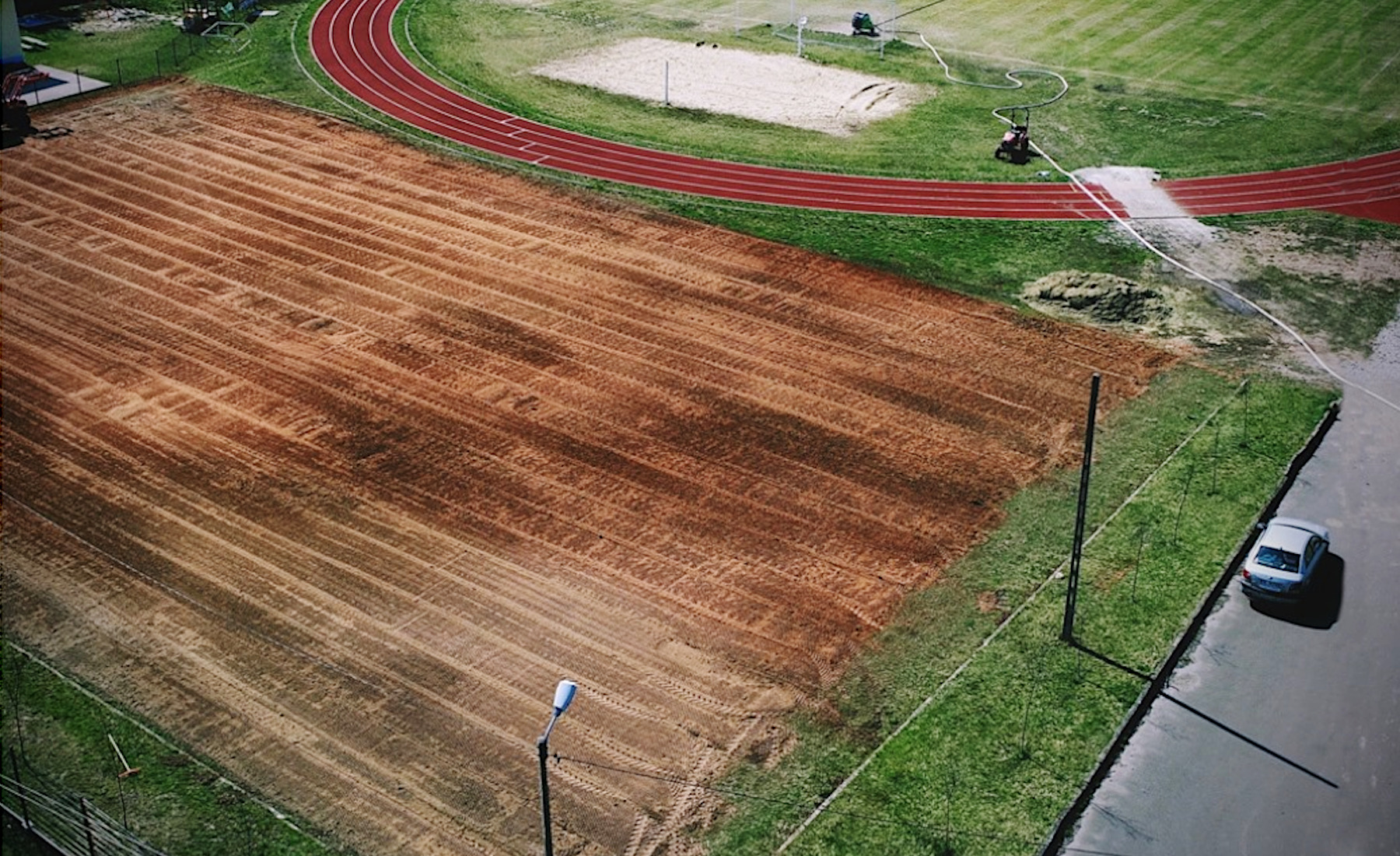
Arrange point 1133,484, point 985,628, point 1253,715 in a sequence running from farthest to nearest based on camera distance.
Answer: point 1133,484, point 985,628, point 1253,715

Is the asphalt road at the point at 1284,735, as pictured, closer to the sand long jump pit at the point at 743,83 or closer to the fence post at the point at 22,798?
the fence post at the point at 22,798

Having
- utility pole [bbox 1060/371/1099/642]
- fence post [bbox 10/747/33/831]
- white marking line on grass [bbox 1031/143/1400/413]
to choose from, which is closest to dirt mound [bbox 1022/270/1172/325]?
white marking line on grass [bbox 1031/143/1400/413]

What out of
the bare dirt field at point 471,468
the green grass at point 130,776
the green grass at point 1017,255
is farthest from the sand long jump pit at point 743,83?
the green grass at point 130,776

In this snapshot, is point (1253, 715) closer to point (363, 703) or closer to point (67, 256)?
point (363, 703)

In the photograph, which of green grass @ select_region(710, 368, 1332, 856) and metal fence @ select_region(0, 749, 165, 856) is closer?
metal fence @ select_region(0, 749, 165, 856)

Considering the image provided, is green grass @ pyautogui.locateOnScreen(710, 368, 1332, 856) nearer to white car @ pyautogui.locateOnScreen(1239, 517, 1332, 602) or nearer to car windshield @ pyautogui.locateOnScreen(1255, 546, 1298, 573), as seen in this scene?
white car @ pyautogui.locateOnScreen(1239, 517, 1332, 602)

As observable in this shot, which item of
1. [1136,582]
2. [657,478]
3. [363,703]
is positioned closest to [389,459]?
[657,478]
